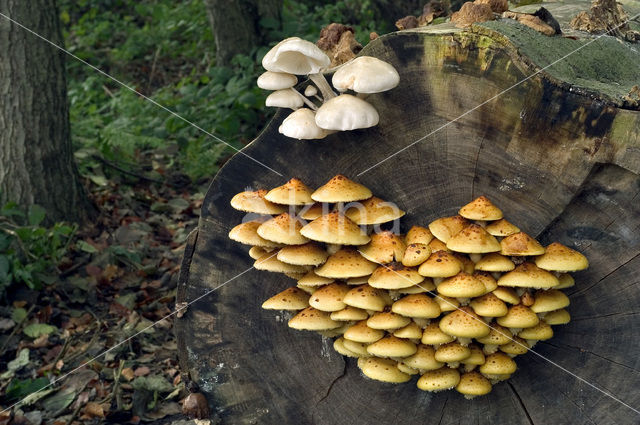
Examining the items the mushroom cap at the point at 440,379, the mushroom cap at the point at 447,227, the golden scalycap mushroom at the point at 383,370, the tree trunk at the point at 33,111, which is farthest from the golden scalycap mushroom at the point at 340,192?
the tree trunk at the point at 33,111

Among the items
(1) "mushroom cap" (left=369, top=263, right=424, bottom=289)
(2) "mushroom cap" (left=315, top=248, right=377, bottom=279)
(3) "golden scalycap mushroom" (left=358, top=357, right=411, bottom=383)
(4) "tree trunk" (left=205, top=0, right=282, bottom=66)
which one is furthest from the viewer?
(4) "tree trunk" (left=205, top=0, right=282, bottom=66)

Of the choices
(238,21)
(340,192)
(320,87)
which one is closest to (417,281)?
(340,192)

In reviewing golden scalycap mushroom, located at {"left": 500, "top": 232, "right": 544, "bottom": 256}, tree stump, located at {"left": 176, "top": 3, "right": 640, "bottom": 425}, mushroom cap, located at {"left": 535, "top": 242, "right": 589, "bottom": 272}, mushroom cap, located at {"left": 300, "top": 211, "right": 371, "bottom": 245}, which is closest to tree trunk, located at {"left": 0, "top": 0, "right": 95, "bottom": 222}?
tree stump, located at {"left": 176, "top": 3, "right": 640, "bottom": 425}

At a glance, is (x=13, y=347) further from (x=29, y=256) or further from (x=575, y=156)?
(x=575, y=156)

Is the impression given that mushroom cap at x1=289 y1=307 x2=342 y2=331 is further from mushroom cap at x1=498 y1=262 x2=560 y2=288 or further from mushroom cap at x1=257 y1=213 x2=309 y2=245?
mushroom cap at x1=498 y1=262 x2=560 y2=288

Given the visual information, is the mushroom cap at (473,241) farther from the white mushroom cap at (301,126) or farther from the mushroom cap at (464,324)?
the white mushroom cap at (301,126)

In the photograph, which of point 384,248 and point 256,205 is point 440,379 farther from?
point 256,205

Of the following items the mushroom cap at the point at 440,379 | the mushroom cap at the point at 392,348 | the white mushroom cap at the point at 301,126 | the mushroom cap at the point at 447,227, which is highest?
the white mushroom cap at the point at 301,126
